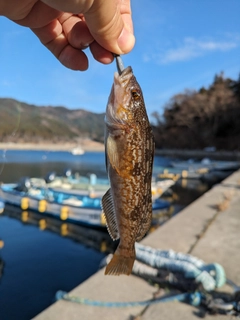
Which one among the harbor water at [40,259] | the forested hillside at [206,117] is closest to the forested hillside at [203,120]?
the forested hillside at [206,117]

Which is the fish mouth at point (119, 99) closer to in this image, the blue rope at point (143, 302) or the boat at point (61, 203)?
the blue rope at point (143, 302)

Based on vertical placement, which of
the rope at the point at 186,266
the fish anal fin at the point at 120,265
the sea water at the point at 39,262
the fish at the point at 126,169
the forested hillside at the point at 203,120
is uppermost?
the forested hillside at the point at 203,120

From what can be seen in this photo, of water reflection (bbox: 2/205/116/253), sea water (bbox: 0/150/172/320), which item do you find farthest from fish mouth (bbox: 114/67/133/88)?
water reflection (bbox: 2/205/116/253)

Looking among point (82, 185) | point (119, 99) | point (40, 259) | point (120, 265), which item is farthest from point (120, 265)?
point (82, 185)

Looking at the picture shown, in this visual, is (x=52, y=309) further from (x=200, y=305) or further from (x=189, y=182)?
(x=189, y=182)

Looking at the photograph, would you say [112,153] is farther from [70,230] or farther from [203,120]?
[203,120]

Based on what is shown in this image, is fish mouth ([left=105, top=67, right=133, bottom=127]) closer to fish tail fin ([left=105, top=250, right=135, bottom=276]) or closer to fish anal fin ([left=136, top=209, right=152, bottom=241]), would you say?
fish anal fin ([left=136, top=209, right=152, bottom=241])
